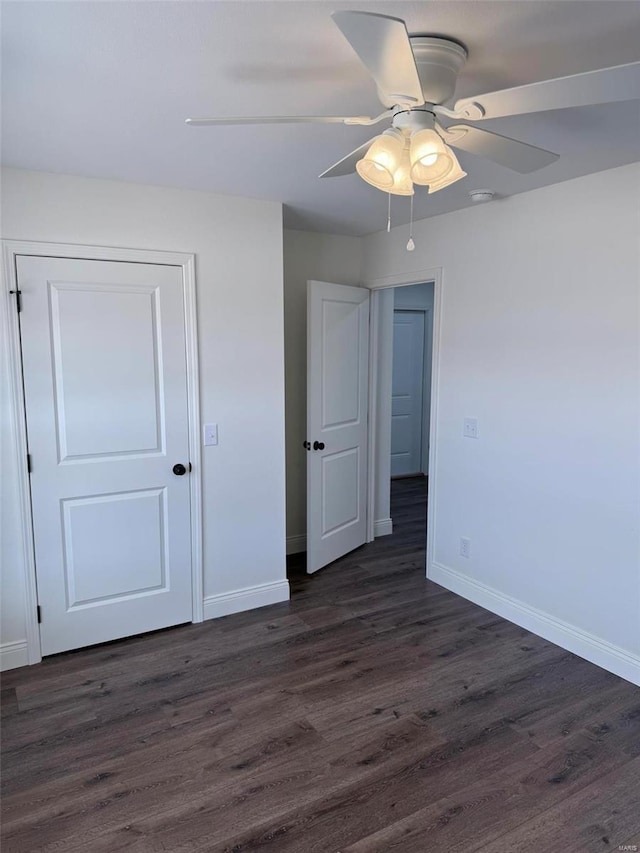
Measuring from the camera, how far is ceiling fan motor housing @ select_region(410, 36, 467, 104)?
1.52 m

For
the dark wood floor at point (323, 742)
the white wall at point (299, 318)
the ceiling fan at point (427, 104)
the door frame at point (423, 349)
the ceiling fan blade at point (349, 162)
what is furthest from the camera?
the door frame at point (423, 349)

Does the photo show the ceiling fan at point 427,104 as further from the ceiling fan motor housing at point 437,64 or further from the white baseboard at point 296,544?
the white baseboard at point 296,544

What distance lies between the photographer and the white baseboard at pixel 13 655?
2.85 metres

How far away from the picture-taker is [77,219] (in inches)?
111

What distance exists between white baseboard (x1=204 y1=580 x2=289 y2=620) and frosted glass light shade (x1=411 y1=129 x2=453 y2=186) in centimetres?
268

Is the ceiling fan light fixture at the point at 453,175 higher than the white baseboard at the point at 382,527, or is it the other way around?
the ceiling fan light fixture at the point at 453,175

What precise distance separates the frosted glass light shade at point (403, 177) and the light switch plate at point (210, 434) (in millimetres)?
1918

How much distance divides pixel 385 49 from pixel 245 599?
3048 millimetres

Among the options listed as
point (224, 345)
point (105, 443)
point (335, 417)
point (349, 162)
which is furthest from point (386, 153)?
point (335, 417)

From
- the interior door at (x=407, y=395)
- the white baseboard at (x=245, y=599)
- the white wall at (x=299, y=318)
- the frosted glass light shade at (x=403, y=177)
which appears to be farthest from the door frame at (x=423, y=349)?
the frosted glass light shade at (x=403, y=177)

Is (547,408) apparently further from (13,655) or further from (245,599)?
(13,655)

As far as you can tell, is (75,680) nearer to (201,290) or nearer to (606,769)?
(201,290)

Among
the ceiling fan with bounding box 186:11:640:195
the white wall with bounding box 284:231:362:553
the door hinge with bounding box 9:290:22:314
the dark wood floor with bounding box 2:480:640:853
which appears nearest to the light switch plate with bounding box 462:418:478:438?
the dark wood floor with bounding box 2:480:640:853

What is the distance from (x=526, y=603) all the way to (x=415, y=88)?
9.31 feet
